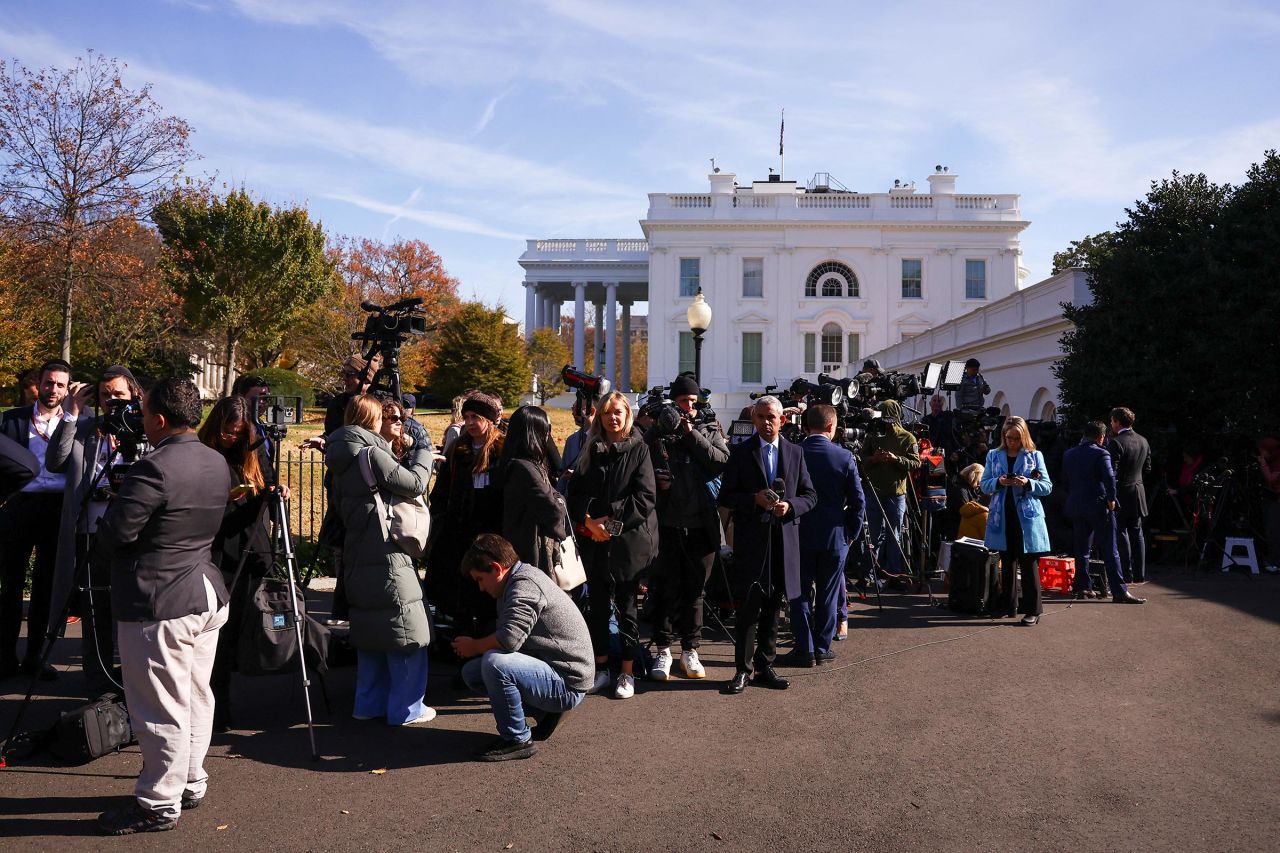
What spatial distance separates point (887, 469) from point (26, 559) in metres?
7.51

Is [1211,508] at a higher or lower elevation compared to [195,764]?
higher

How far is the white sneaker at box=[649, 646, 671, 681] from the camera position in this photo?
6562 mm

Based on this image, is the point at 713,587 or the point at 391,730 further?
the point at 713,587

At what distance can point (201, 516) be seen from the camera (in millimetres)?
4145

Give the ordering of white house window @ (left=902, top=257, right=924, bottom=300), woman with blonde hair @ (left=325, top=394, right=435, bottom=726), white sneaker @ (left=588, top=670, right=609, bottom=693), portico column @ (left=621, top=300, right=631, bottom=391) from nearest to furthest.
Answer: woman with blonde hair @ (left=325, top=394, right=435, bottom=726) < white sneaker @ (left=588, top=670, right=609, bottom=693) < white house window @ (left=902, top=257, right=924, bottom=300) < portico column @ (left=621, top=300, right=631, bottom=391)

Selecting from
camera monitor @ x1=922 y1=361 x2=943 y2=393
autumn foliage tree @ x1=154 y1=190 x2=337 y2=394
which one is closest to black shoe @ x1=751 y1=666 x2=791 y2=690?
camera monitor @ x1=922 y1=361 x2=943 y2=393

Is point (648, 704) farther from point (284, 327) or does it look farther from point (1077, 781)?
point (284, 327)

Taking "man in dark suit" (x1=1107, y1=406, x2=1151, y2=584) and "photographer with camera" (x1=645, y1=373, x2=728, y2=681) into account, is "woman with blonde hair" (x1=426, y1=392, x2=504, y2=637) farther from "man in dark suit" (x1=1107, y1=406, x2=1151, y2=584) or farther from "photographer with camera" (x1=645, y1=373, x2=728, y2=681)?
"man in dark suit" (x1=1107, y1=406, x2=1151, y2=584)

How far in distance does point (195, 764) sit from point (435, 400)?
40332mm

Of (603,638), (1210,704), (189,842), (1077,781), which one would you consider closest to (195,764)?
(189,842)

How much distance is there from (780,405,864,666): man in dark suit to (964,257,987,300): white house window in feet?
→ 158

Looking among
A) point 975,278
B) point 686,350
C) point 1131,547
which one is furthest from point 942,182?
point 1131,547

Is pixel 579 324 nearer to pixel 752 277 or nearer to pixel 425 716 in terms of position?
pixel 752 277

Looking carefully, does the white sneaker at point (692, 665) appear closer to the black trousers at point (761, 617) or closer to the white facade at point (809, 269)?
the black trousers at point (761, 617)
